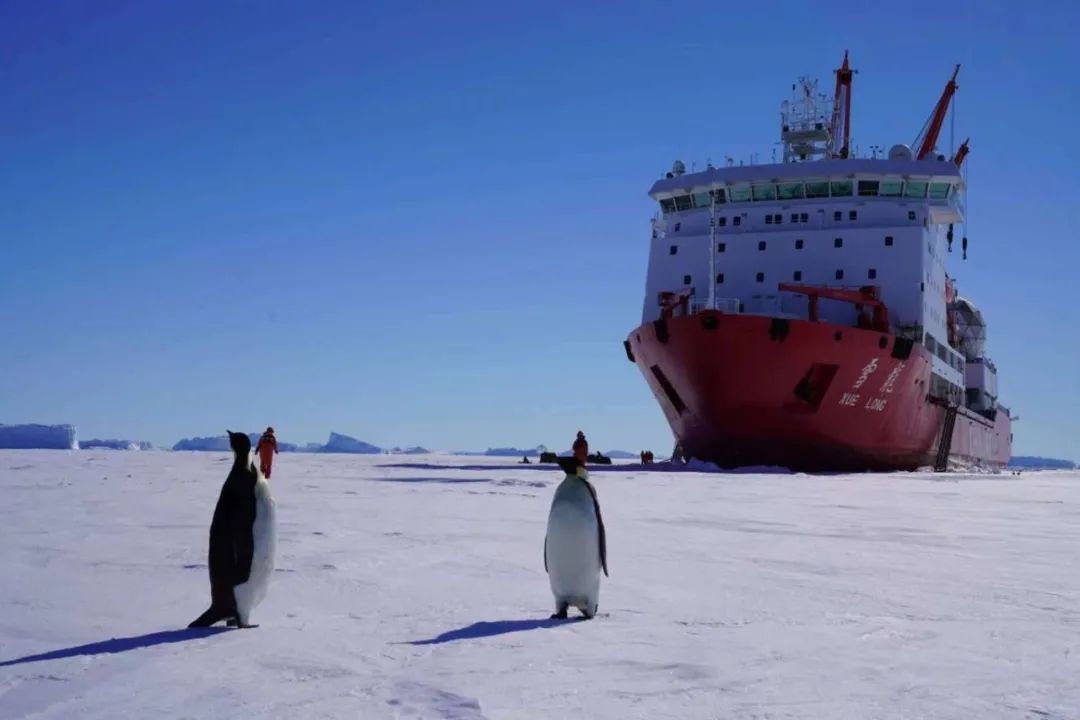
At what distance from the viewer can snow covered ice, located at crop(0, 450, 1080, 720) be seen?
362 centimetres

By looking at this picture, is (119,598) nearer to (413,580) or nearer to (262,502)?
(262,502)

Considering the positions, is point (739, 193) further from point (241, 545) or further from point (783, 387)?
point (241, 545)

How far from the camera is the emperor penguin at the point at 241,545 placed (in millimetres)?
5012

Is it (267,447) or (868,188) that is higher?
(868,188)

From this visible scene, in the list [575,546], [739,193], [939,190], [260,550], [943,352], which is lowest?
[260,550]

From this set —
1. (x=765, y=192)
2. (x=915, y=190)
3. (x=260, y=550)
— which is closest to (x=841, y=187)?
(x=765, y=192)

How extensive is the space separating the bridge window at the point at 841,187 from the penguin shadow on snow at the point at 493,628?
27325 mm

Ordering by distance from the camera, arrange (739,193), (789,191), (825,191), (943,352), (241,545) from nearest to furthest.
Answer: (241,545)
(825,191)
(789,191)
(739,193)
(943,352)

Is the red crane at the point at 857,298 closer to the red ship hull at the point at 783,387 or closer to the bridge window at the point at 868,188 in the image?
the red ship hull at the point at 783,387

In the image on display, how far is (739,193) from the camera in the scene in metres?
31.4

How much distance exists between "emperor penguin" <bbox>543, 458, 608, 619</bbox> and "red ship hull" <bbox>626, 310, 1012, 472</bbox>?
62.8ft

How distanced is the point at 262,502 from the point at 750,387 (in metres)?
20.6

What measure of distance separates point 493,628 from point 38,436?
6693cm

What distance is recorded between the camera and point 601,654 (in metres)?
4.46
